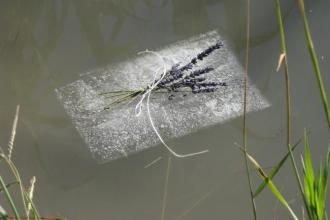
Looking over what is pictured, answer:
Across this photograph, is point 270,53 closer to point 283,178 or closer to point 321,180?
point 283,178

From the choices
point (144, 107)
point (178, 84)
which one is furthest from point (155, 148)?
point (178, 84)

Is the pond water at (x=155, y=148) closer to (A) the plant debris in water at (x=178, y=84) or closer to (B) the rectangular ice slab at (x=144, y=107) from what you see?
(B) the rectangular ice slab at (x=144, y=107)

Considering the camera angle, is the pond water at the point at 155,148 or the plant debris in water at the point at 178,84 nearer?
the pond water at the point at 155,148

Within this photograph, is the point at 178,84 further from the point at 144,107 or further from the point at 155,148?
the point at 155,148

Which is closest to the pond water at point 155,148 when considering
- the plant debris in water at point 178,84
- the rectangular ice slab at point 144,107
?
the rectangular ice slab at point 144,107

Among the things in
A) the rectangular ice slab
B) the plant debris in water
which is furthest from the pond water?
the plant debris in water

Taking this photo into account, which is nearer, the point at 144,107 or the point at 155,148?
the point at 155,148
